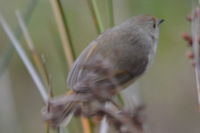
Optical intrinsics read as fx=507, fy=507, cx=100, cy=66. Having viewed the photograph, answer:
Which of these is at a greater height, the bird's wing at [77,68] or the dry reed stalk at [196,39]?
the dry reed stalk at [196,39]

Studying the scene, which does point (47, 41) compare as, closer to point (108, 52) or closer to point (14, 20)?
point (14, 20)

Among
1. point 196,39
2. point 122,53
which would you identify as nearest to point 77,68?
point 122,53

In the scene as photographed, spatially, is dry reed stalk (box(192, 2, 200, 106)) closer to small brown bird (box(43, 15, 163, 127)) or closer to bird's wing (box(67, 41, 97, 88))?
small brown bird (box(43, 15, 163, 127))

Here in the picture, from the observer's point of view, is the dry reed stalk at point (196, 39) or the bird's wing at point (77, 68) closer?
the dry reed stalk at point (196, 39)

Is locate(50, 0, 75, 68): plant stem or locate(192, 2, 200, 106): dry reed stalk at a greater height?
locate(192, 2, 200, 106): dry reed stalk

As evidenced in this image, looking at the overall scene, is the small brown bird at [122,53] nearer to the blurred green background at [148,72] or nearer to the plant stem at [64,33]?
the plant stem at [64,33]

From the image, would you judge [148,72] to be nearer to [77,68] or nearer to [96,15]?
[96,15]

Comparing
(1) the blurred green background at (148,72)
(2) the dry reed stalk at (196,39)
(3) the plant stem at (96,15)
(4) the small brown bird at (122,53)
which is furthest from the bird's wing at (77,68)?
(1) the blurred green background at (148,72)

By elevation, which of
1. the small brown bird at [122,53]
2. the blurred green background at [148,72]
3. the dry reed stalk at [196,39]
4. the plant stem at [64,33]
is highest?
the dry reed stalk at [196,39]

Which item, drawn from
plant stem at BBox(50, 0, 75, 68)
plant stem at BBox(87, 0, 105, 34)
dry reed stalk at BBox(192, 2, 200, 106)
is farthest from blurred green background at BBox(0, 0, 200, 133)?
dry reed stalk at BBox(192, 2, 200, 106)
